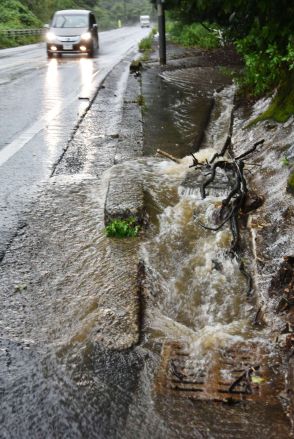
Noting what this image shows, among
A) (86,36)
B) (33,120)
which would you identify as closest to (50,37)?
(86,36)

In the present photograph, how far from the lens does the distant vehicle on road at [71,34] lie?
19.9m

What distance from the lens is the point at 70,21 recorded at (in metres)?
21.2

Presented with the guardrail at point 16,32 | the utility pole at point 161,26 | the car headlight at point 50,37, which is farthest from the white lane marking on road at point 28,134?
the guardrail at point 16,32

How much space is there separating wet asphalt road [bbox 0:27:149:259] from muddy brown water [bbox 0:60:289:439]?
405 millimetres

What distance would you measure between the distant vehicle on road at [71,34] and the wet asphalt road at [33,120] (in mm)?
3179

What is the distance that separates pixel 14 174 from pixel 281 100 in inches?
147

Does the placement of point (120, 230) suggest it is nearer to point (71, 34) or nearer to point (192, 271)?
point (192, 271)

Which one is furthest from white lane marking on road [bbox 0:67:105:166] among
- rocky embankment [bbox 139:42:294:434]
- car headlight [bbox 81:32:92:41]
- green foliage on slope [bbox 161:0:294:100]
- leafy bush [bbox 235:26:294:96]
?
car headlight [bbox 81:32:92:41]

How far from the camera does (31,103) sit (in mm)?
10328

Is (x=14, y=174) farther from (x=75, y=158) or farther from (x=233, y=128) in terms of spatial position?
(x=233, y=128)

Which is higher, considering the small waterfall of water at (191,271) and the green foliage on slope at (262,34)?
the green foliage on slope at (262,34)

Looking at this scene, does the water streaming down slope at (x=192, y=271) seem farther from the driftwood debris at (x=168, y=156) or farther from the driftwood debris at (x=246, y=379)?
the driftwood debris at (x=168, y=156)

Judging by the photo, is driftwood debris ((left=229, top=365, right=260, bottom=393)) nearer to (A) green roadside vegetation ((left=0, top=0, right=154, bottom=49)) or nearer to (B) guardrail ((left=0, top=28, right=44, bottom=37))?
(A) green roadside vegetation ((left=0, top=0, right=154, bottom=49))

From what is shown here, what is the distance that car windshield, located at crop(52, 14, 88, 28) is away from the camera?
2102cm
